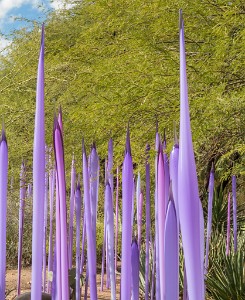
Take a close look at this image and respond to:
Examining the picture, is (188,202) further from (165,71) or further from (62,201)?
(165,71)

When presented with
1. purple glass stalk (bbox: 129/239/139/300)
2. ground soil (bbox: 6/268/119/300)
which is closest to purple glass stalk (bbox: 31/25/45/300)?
purple glass stalk (bbox: 129/239/139/300)

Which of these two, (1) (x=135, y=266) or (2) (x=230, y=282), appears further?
(2) (x=230, y=282)

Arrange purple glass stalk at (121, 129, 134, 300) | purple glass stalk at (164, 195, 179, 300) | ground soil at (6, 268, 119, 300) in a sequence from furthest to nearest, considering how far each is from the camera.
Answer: ground soil at (6, 268, 119, 300) < purple glass stalk at (121, 129, 134, 300) < purple glass stalk at (164, 195, 179, 300)

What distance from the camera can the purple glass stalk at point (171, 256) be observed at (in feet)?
2.30

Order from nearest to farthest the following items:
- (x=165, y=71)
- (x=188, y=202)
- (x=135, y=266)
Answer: (x=188, y=202), (x=135, y=266), (x=165, y=71)

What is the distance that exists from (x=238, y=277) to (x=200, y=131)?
46.2 inches

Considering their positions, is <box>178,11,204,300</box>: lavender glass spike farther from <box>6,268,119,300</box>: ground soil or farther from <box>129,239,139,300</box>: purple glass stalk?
<box>6,268,119,300</box>: ground soil

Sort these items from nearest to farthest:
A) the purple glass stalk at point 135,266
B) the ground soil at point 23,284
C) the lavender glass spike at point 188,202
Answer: the lavender glass spike at point 188,202, the purple glass stalk at point 135,266, the ground soil at point 23,284

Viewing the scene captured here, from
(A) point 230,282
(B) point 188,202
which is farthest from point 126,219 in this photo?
(A) point 230,282

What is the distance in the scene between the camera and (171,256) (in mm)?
703

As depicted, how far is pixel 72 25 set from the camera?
11078mm

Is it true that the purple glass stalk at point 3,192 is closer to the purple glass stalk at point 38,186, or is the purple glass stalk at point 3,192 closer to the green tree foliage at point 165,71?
the purple glass stalk at point 38,186

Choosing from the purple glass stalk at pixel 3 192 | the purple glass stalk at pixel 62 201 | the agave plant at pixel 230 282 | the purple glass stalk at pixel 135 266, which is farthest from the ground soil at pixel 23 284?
the purple glass stalk at pixel 62 201

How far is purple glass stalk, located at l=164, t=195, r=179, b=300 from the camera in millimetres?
702
